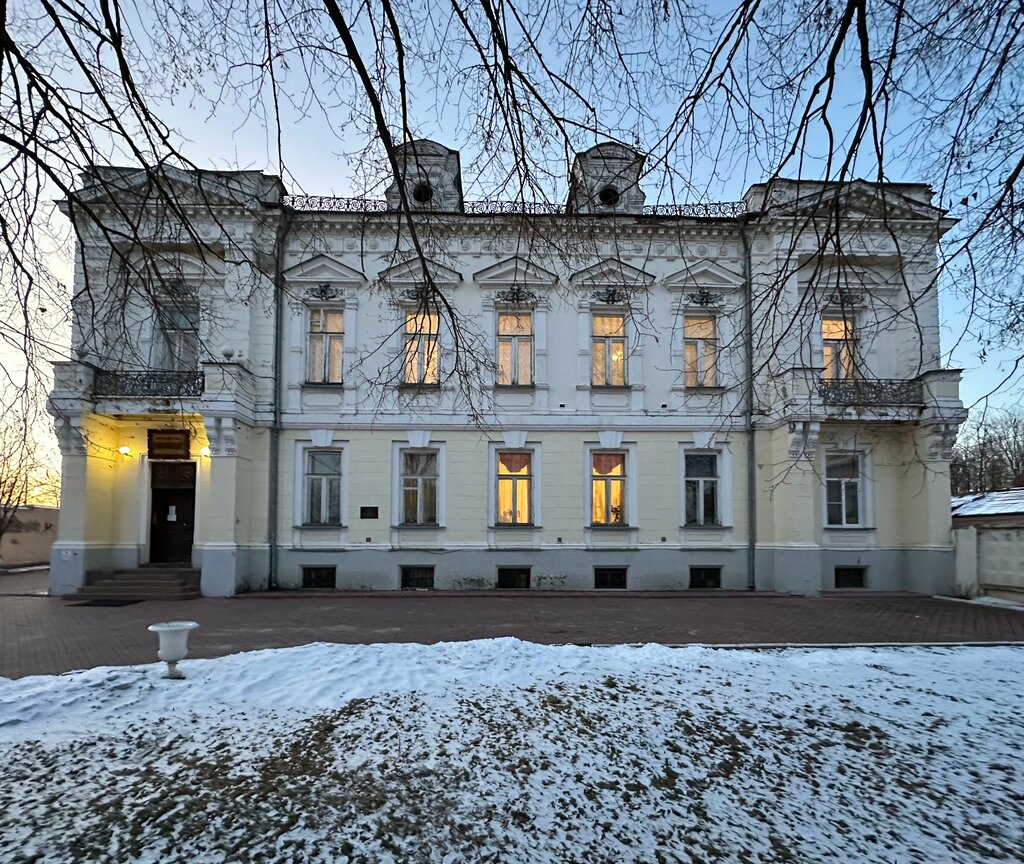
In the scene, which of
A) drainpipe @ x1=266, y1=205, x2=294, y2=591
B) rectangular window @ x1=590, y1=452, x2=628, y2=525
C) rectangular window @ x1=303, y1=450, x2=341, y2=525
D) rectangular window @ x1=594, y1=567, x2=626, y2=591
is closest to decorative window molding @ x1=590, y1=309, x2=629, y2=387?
rectangular window @ x1=590, y1=452, x2=628, y2=525

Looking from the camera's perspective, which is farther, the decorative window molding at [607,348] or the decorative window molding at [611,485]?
the decorative window molding at [607,348]

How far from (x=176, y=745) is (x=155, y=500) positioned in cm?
1213

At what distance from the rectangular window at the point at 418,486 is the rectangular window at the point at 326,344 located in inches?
113

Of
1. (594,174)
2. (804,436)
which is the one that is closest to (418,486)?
(804,436)

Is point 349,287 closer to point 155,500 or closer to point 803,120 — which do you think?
point 155,500

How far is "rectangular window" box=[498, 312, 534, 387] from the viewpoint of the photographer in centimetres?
1538

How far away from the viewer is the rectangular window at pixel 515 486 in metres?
15.2

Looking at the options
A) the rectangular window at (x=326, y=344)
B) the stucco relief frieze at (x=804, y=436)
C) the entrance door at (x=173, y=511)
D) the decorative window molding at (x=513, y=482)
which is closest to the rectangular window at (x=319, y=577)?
the entrance door at (x=173, y=511)

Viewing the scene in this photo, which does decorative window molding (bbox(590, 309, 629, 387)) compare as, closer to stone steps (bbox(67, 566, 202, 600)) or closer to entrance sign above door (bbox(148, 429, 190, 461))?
entrance sign above door (bbox(148, 429, 190, 461))

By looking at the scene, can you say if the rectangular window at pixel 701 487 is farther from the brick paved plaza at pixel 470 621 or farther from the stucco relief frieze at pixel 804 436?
the brick paved plaza at pixel 470 621

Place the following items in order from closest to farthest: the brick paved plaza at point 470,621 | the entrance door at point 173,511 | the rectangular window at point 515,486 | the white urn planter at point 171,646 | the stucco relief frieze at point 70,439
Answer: the white urn planter at point 171,646
the brick paved plaza at point 470,621
the stucco relief frieze at point 70,439
the entrance door at point 173,511
the rectangular window at point 515,486

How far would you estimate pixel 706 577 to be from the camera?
49.4ft

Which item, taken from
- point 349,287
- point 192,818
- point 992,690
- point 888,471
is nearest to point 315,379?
point 349,287

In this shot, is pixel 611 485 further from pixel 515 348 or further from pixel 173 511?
pixel 173 511
